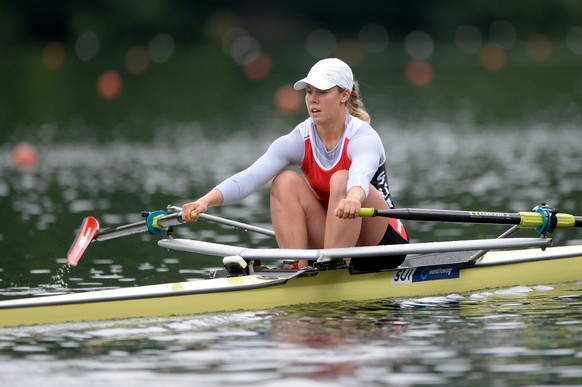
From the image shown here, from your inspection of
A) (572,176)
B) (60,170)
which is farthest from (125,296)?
(60,170)

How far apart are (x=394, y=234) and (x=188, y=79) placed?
35.2 metres

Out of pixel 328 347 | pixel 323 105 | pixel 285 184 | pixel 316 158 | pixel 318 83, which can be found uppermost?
pixel 318 83

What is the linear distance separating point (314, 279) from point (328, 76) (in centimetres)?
133

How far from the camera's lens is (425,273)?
9.13 metres

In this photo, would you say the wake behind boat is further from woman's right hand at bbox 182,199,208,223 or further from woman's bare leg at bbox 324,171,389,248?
woman's right hand at bbox 182,199,208,223

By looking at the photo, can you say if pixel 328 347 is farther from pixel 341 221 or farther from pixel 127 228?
pixel 127 228

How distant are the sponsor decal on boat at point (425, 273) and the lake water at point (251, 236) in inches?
6.9

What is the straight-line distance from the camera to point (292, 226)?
871 centimetres

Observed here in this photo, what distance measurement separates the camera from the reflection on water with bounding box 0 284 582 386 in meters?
6.80

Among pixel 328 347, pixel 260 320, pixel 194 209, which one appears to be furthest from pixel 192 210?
pixel 328 347

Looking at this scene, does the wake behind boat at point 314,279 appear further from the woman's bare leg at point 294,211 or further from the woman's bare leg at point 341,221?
the woman's bare leg at point 294,211

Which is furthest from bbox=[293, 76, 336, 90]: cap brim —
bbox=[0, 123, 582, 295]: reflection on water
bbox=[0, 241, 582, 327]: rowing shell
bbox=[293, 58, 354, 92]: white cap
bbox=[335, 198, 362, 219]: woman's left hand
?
bbox=[0, 123, 582, 295]: reflection on water

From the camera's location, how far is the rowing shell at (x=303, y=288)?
8.03m

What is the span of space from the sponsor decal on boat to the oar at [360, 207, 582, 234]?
1.49 ft
